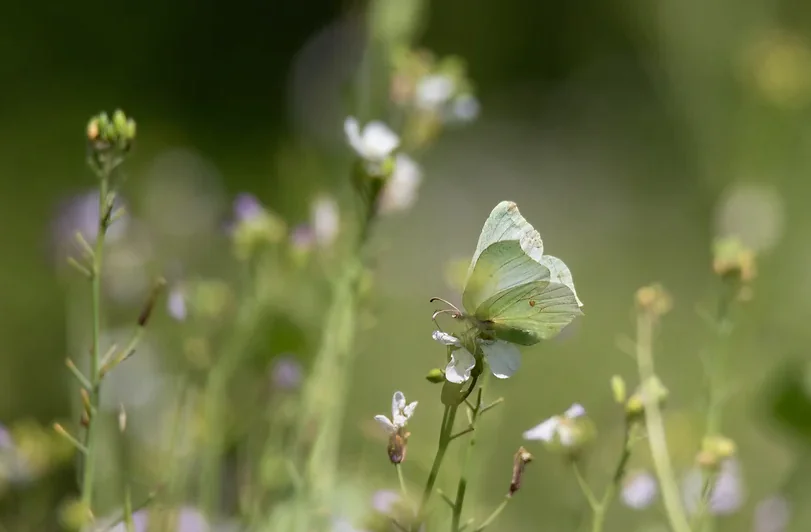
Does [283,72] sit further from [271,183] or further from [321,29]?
[271,183]

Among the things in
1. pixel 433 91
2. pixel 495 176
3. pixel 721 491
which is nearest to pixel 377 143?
pixel 433 91

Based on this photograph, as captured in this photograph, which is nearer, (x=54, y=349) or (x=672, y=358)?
(x=54, y=349)

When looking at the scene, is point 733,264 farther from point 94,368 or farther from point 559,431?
point 94,368

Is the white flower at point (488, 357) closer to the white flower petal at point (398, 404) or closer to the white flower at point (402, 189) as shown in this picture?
the white flower petal at point (398, 404)

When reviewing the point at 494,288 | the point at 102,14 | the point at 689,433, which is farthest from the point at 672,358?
the point at 102,14

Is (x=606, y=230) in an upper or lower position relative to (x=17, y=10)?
lower

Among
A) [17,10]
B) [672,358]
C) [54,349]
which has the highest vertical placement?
[17,10]

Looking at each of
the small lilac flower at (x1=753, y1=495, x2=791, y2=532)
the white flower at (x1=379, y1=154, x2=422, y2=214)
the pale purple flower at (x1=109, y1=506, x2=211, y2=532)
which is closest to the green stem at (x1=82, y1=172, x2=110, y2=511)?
the pale purple flower at (x1=109, y1=506, x2=211, y2=532)
